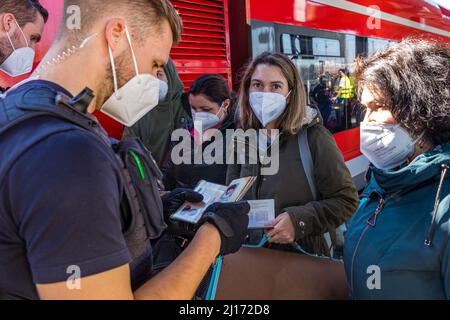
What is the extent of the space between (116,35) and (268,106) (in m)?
1.41

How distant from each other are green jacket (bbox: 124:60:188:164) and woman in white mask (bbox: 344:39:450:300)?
1.72 m

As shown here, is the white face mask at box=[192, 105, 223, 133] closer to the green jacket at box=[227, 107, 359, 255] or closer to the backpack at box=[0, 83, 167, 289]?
the green jacket at box=[227, 107, 359, 255]

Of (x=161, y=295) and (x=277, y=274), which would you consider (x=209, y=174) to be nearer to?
(x=277, y=274)

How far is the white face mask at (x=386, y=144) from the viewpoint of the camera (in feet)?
4.78

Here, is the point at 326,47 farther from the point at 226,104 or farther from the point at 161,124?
the point at 161,124

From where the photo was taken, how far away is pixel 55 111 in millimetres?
819

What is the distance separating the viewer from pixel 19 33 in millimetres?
2275

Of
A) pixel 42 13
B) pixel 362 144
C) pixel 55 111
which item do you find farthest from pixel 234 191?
pixel 42 13

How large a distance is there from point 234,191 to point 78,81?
33.0 inches

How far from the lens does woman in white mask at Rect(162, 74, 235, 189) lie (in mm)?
2531

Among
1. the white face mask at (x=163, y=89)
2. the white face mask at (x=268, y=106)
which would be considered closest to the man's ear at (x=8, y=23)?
the white face mask at (x=163, y=89)

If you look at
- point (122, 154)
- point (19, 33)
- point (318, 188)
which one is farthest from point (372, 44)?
point (122, 154)

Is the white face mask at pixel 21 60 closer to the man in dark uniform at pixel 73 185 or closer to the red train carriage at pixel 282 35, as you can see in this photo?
the red train carriage at pixel 282 35

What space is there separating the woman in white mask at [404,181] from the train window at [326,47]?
2821mm
